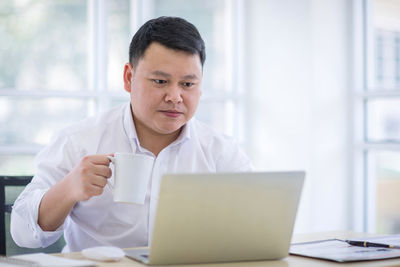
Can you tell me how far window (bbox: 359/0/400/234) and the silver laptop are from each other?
235 centimetres

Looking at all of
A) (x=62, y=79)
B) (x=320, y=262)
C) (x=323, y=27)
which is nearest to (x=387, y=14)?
(x=323, y=27)

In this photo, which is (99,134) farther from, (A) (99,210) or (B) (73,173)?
(B) (73,173)

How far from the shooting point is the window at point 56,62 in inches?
128

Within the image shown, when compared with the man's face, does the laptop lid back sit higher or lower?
lower

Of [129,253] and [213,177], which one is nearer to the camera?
[213,177]

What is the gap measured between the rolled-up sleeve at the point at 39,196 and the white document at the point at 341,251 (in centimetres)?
71

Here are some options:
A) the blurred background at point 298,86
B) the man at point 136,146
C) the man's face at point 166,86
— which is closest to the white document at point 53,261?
the man at point 136,146

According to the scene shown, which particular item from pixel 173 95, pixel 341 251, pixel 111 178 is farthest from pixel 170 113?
pixel 341 251

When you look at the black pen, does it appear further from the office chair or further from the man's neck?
the office chair

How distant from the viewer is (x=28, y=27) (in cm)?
329

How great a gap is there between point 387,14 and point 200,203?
273 centimetres

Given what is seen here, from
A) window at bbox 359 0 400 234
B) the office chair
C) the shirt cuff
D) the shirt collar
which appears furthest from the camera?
window at bbox 359 0 400 234

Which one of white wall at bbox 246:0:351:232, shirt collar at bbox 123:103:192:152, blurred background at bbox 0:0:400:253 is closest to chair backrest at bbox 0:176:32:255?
shirt collar at bbox 123:103:192:152

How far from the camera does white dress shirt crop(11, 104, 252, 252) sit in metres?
1.69
